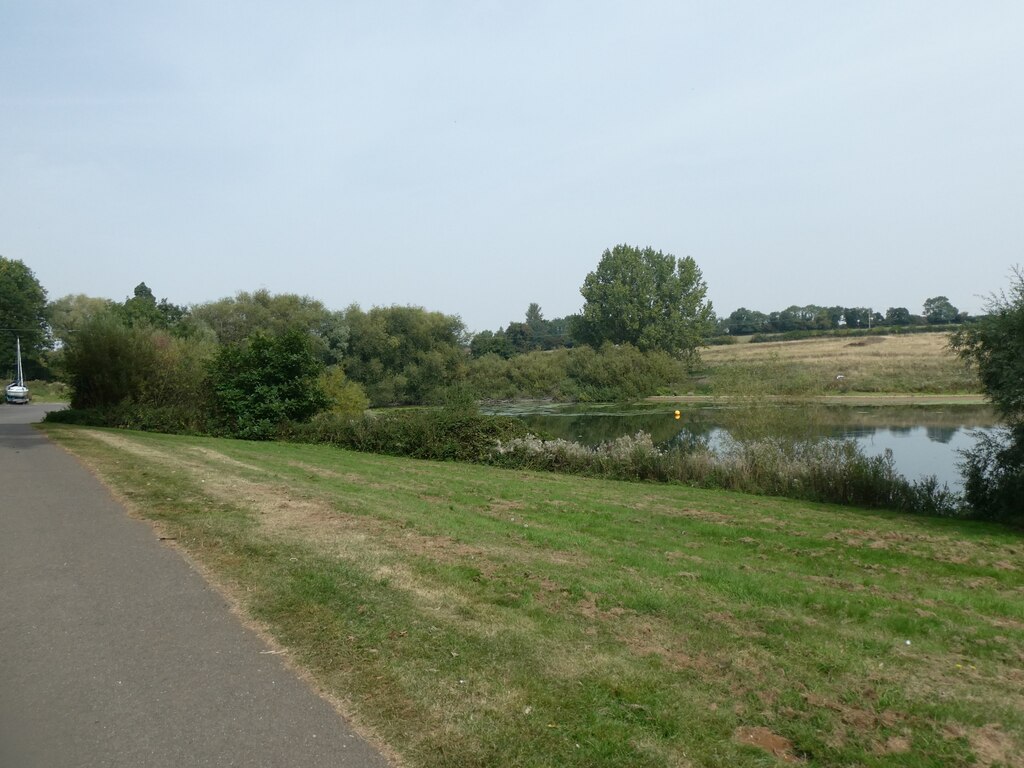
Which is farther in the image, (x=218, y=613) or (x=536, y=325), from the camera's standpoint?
(x=536, y=325)

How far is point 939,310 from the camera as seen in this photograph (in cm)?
11881

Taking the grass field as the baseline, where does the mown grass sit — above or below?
above

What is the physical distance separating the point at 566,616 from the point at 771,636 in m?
1.65

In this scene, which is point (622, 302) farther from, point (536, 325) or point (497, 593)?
point (536, 325)

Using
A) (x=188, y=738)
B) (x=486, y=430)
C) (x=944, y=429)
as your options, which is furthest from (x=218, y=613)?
(x=944, y=429)

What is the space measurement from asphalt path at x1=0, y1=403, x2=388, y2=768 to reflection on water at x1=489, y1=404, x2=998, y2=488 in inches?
700

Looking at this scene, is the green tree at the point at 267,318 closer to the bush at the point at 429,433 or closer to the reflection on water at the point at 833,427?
the reflection on water at the point at 833,427

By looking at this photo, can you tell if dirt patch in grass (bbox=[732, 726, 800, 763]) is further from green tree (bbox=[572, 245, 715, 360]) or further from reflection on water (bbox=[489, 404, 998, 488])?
green tree (bbox=[572, 245, 715, 360])

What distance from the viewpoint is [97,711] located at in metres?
4.37

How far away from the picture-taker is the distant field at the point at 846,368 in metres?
23.2

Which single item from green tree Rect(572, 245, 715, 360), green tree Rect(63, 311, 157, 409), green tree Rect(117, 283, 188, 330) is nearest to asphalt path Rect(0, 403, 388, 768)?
green tree Rect(63, 311, 157, 409)

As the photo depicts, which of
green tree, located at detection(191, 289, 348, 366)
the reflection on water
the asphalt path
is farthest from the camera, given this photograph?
green tree, located at detection(191, 289, 348, 366)

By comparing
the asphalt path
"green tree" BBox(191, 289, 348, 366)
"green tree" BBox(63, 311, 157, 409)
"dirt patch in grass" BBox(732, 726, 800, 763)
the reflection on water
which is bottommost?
the reflection on water

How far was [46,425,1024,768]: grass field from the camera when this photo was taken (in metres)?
4.18
